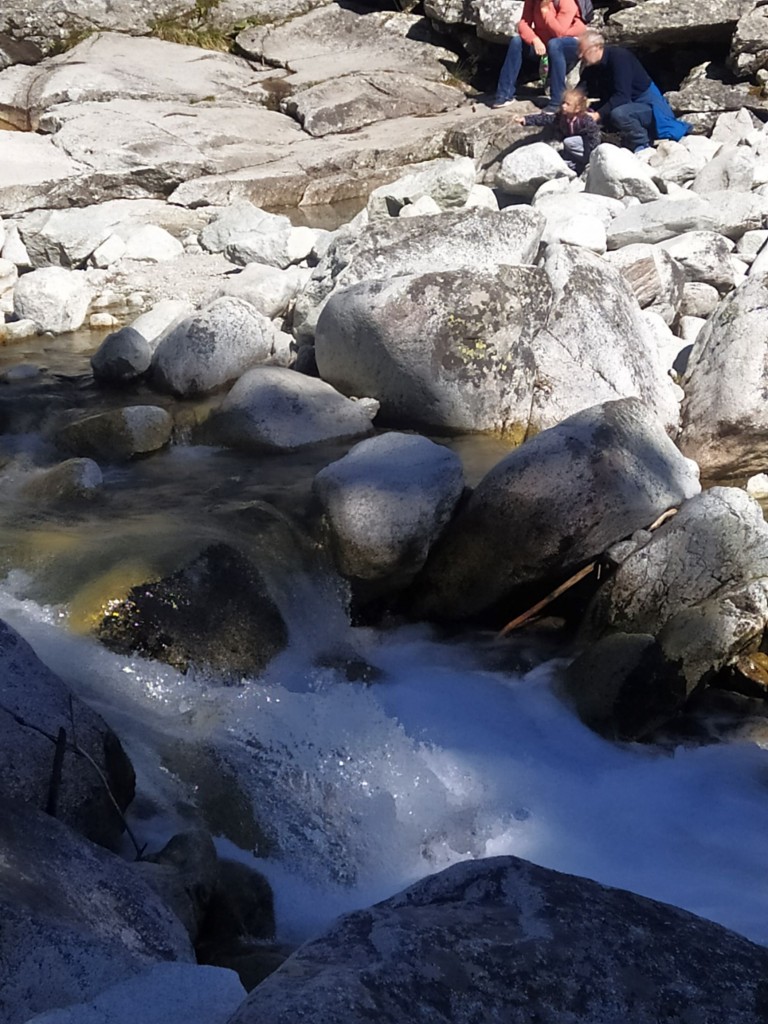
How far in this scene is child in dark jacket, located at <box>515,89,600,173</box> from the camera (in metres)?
9.64

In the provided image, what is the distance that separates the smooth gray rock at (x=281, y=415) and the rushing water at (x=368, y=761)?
93cm

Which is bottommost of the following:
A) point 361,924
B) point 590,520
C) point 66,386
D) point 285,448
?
point 66,386

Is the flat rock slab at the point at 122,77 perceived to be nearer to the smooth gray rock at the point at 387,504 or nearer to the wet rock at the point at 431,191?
the wet rock at the point at 431,191

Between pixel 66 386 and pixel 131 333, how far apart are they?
1.48 feet

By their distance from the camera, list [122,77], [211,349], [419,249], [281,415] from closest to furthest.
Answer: [281,415], [211,349], [419,249], [122,77]

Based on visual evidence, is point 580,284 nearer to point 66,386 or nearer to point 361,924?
point 66,386

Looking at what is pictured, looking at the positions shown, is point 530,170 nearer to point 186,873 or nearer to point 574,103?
point 574,103

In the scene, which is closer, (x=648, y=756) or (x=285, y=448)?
(x=648, y=756)

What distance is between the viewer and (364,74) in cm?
1229

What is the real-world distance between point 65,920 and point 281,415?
351 centimetres

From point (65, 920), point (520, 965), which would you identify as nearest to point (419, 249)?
point (65, 920)

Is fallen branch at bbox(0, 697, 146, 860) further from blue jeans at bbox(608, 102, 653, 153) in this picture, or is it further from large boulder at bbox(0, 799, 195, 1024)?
blue jeans at bbox(608, 102, 653, 153)

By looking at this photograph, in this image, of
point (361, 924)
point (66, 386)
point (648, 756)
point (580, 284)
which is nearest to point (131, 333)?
point (66, 386)

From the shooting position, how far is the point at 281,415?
5148mm
